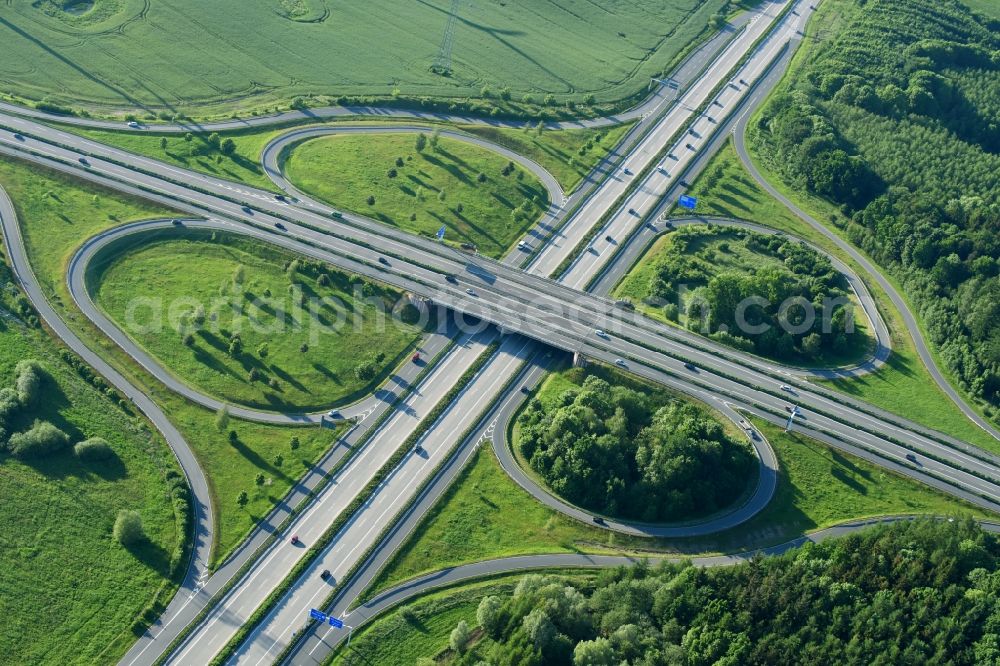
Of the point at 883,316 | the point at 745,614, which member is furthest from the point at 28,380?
the point at 883,316

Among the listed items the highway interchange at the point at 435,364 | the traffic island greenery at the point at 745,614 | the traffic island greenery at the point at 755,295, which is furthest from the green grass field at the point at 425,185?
the traffic island greenery at the point at 745,614

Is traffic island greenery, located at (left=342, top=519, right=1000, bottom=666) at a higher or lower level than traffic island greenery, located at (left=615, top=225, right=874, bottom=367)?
lower

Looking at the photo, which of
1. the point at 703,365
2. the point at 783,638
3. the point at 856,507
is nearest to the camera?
the point at 783,638

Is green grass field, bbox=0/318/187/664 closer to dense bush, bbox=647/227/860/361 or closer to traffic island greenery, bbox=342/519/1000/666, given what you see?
traffic island greenery, bbox=342/519/1000/666

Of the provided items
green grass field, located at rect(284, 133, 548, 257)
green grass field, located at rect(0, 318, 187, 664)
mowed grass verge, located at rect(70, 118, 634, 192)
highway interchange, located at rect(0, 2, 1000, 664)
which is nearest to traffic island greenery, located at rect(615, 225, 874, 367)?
highway interchange, located at rect(0, 2, 1000, 664)

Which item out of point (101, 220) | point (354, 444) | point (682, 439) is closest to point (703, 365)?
point (682, 439)

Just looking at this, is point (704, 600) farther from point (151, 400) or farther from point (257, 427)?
point (151, 400)
